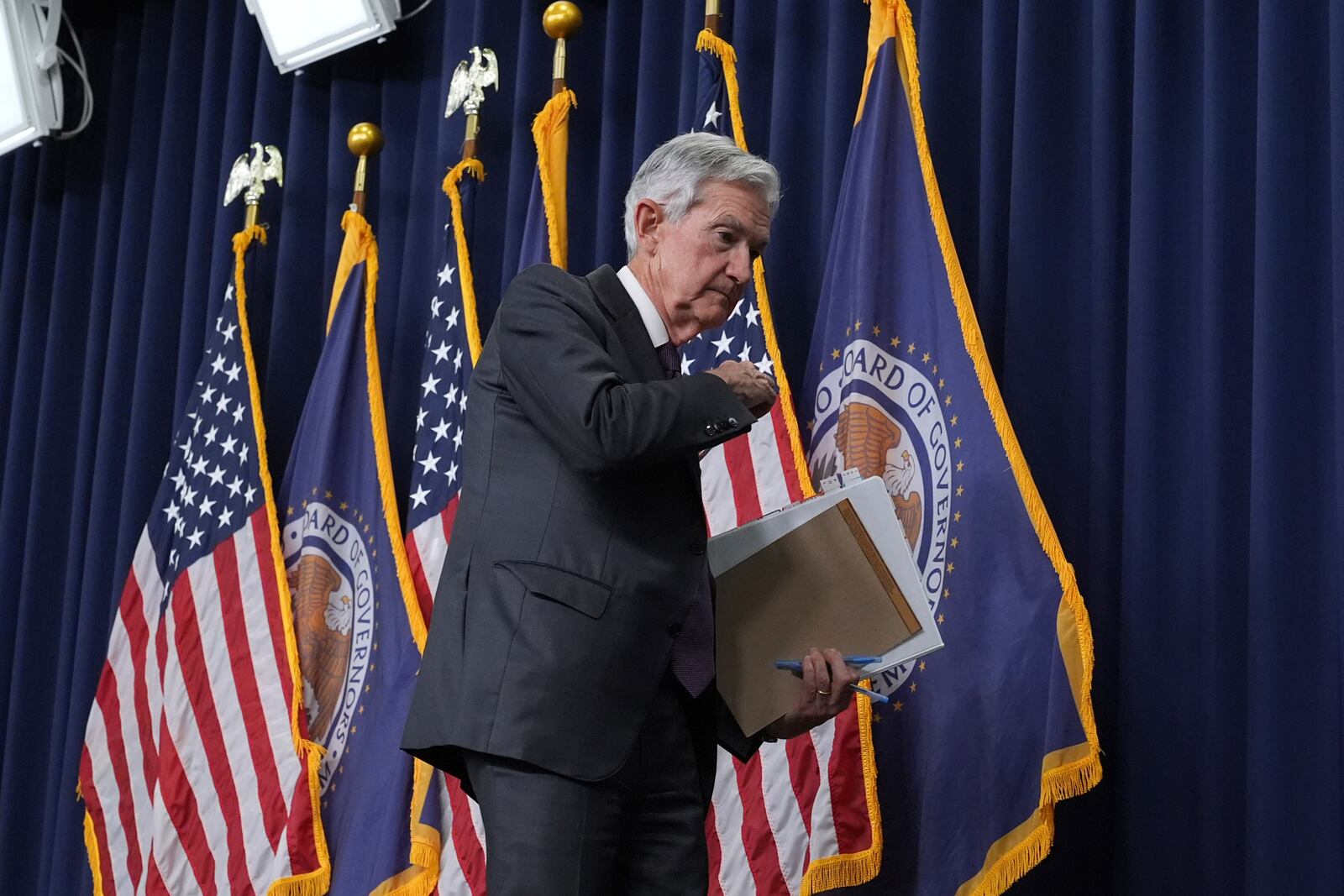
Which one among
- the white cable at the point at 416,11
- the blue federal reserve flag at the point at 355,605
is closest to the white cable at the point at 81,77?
the white cable at the point at 416,11

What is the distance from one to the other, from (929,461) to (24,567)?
2.73m

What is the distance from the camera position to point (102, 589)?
402 centimetres

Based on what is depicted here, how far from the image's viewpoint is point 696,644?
5.58 ft

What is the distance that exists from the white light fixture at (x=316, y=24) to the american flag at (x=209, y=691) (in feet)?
1.54

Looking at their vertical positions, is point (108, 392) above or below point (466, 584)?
above

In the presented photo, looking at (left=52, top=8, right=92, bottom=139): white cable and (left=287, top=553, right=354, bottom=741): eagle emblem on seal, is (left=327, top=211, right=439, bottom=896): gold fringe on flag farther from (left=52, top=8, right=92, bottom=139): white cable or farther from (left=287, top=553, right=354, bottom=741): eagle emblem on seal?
(left=52, top=8, right=92, bottom=139): white cable

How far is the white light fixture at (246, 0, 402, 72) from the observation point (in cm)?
373

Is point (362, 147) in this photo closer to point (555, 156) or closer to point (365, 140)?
point (365, 140)

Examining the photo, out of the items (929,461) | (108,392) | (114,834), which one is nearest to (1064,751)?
(929,461)

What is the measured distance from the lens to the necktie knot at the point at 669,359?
1766 mm

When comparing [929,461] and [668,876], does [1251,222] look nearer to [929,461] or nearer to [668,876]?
[929,461]

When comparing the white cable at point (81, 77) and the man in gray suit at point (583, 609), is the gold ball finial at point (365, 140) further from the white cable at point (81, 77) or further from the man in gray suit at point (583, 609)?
the man in gray suit at point (583, 609)

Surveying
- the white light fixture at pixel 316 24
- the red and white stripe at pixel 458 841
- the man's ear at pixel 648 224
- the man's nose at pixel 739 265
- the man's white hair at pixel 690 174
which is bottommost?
the red and white stripe at pixel 458 841

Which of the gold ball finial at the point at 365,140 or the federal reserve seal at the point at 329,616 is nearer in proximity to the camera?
the federal reserve seal at the point at 329,616
